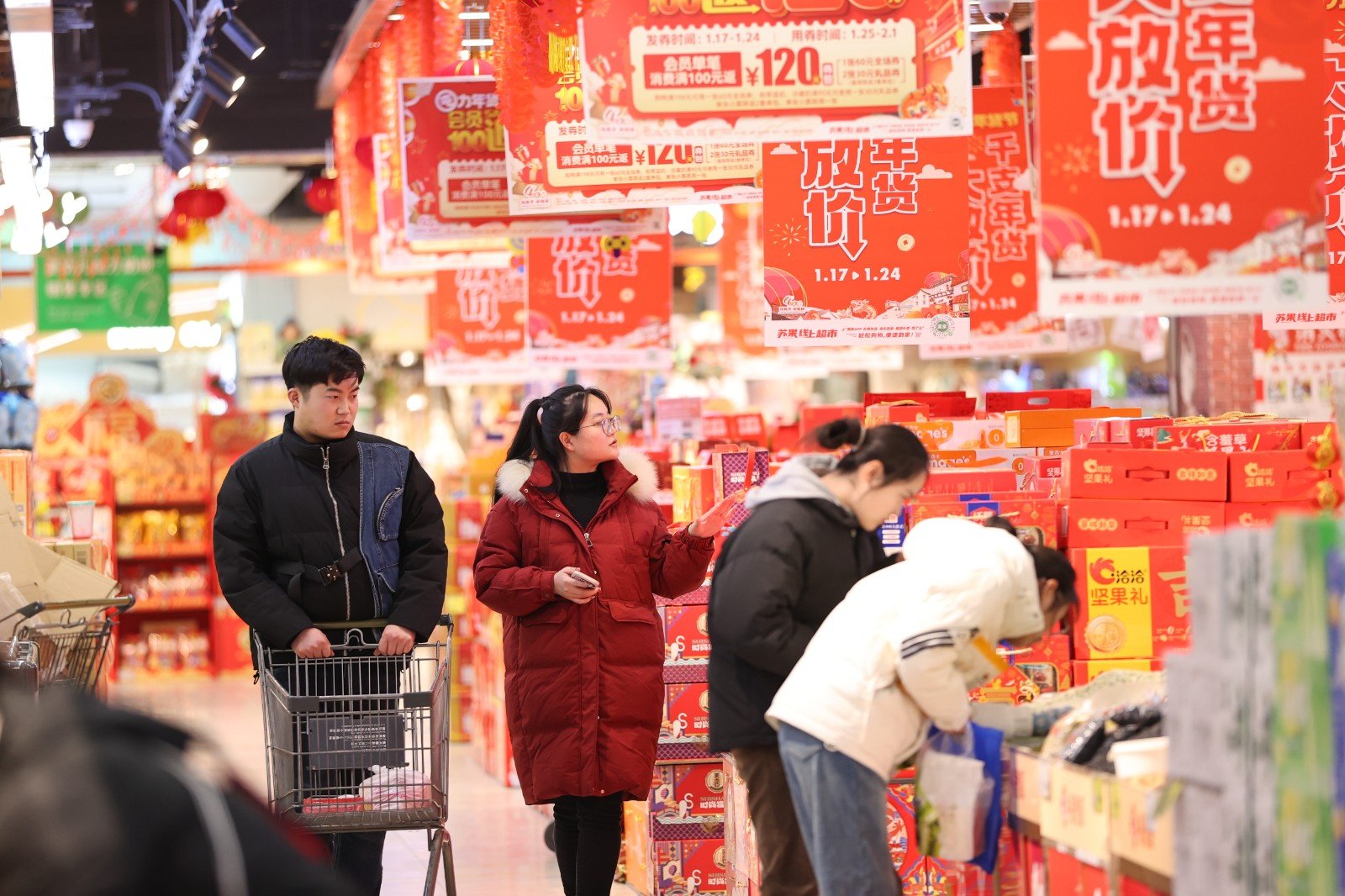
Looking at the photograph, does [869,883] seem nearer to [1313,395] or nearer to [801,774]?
[801,774]

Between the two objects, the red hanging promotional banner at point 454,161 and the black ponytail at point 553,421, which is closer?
the black ponytail at point 553,421

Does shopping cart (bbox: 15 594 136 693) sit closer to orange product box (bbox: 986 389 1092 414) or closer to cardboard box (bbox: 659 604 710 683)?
cardboard box (bbox: 659 604 710 683)

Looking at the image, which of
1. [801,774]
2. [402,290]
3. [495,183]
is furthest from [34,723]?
[402,290]

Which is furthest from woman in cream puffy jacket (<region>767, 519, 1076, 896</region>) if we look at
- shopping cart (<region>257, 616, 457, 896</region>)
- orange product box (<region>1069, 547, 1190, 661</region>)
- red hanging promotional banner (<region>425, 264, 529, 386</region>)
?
red hanging promotional banner (<region>425, 264, 529, 386</region>)

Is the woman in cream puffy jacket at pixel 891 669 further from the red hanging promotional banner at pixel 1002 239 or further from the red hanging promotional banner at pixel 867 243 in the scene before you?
the red hanging promotional banner at pixel 1002 239

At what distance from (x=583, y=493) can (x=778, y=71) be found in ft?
5.04

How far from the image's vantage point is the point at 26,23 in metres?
8.62

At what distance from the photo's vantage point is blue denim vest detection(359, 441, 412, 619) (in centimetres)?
529

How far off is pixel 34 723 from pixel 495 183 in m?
6.99

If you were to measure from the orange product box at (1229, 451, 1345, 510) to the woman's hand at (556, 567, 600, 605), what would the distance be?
198 centimetres

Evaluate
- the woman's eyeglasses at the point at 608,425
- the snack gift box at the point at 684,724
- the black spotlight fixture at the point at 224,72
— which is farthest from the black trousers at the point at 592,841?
the black spotlight fixture at the point at 224,72

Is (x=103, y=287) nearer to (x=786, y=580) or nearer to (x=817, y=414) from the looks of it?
(x=817, y=414)

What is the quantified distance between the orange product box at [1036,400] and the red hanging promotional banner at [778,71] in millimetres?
2001

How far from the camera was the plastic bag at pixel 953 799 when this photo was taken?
378 cm
